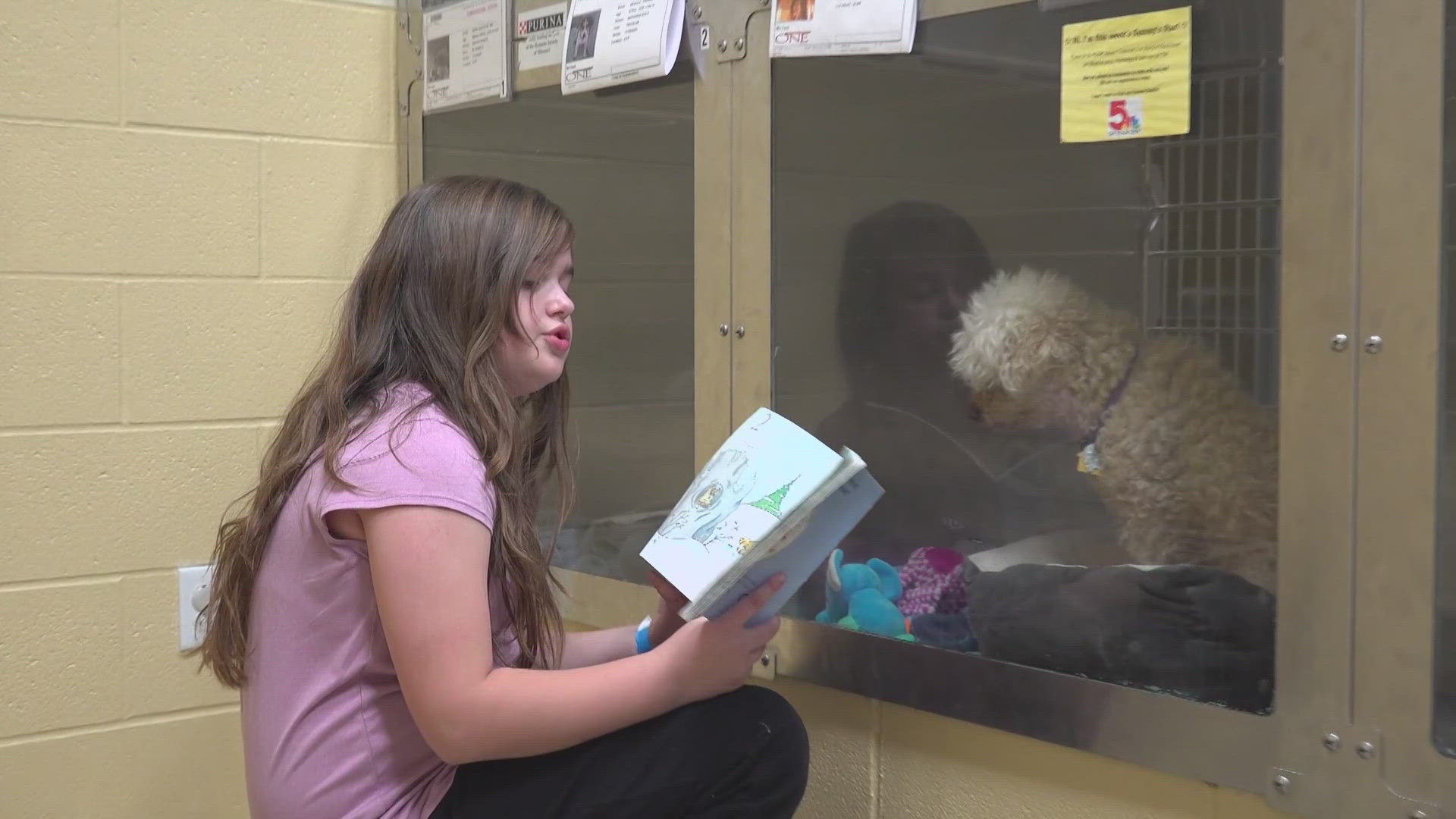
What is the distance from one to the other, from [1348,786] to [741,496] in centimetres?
53

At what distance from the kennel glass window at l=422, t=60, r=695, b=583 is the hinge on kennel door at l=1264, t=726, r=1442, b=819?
0.81 m

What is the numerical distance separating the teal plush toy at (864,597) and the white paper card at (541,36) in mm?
794

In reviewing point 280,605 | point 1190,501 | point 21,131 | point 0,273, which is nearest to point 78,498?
point 0,273

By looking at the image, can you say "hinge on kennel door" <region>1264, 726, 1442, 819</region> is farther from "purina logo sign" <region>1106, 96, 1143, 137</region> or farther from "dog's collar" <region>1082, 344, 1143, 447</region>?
"purina logo sign" <region>1106, 96, 1143, 137</region>

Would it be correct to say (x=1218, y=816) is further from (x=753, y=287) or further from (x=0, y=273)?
(x=0, y=273)

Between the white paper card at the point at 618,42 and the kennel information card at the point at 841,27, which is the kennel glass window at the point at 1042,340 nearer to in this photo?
the kennel information card at the point at 841,27

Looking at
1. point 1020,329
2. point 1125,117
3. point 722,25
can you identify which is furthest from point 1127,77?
point 722,25

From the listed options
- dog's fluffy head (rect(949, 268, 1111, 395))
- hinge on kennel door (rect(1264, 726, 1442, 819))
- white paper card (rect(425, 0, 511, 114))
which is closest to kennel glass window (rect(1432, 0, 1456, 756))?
hinge on kennel door (rect(1264, 726, 1442, 819))

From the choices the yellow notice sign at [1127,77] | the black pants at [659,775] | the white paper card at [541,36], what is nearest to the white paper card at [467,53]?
the white paper card at [541,36]

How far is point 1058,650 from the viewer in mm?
1285

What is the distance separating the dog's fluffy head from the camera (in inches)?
50.6

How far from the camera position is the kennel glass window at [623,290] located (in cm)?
166

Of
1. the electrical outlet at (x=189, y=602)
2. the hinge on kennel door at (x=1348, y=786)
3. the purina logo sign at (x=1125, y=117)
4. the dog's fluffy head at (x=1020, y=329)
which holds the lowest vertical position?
the electrical outlet at (x=189, y=602)

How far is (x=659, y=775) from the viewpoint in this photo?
1.19m
